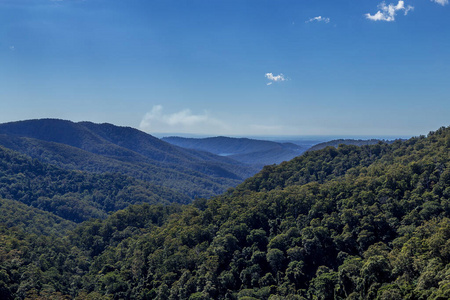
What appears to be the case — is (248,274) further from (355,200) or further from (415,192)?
(415,192)

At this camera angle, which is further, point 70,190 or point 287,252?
point 70,190

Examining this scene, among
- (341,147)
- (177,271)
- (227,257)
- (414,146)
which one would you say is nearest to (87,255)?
(177,271)

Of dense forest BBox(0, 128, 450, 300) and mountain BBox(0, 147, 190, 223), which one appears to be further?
mountain BBox(0, 147, 190, 223)

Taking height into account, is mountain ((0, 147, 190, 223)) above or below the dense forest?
below

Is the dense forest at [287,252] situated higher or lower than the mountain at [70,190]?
higher

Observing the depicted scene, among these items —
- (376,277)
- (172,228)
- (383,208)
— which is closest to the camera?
(376,277)

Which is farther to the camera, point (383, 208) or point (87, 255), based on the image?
point (87, 255)

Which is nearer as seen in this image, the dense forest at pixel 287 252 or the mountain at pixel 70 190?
the dense forest at pixel 287 252

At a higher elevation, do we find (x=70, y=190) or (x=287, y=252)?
(x=287, y=252)
